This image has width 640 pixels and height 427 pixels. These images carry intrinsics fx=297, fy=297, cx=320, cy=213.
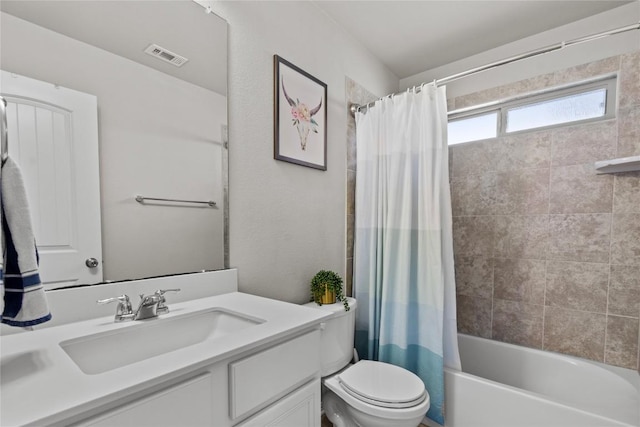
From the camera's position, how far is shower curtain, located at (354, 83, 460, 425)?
164 centimetres

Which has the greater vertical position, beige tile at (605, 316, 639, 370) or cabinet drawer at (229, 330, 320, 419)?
cabinet drawer at (229, 330, 320, 419)

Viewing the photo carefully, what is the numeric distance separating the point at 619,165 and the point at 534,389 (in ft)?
4.74

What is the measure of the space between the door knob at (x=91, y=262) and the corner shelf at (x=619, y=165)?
96.8 inches

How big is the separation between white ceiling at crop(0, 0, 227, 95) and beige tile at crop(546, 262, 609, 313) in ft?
7.59

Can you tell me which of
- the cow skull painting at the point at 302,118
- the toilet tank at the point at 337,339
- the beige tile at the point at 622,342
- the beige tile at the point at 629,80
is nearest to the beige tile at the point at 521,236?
the beige tile at the point at 622,342

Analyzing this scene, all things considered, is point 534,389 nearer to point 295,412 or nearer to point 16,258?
point 295,412

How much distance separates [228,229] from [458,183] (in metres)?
1.87

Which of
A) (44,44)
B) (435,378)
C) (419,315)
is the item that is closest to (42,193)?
(44,44)

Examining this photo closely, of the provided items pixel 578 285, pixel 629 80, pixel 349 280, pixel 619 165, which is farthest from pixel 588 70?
pixel 349 280

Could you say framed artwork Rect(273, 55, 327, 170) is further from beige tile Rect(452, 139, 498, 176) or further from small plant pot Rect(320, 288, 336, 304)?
beige tile Rect(452, 139, 498, 176)

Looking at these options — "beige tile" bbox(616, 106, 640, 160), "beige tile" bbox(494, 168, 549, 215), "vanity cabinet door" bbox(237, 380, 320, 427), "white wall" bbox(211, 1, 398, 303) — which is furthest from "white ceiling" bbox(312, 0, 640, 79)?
"vanity cabinet door" bbox(237, 380, 320, 427)

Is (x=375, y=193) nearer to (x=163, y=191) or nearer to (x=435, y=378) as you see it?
(x=435, y=378)

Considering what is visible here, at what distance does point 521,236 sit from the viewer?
2100 mm

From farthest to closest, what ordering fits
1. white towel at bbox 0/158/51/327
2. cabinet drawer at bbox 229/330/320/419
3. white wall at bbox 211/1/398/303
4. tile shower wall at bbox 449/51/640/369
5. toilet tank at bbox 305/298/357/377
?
tile shower wall at bbox 449/51/640/369
toilet tank at bbox 305/298/357/377
white wall at bbox 211/1/398/303
cabinet drawer at bbox 229/330/320/419
white towel at bbox 0/158/51/327
